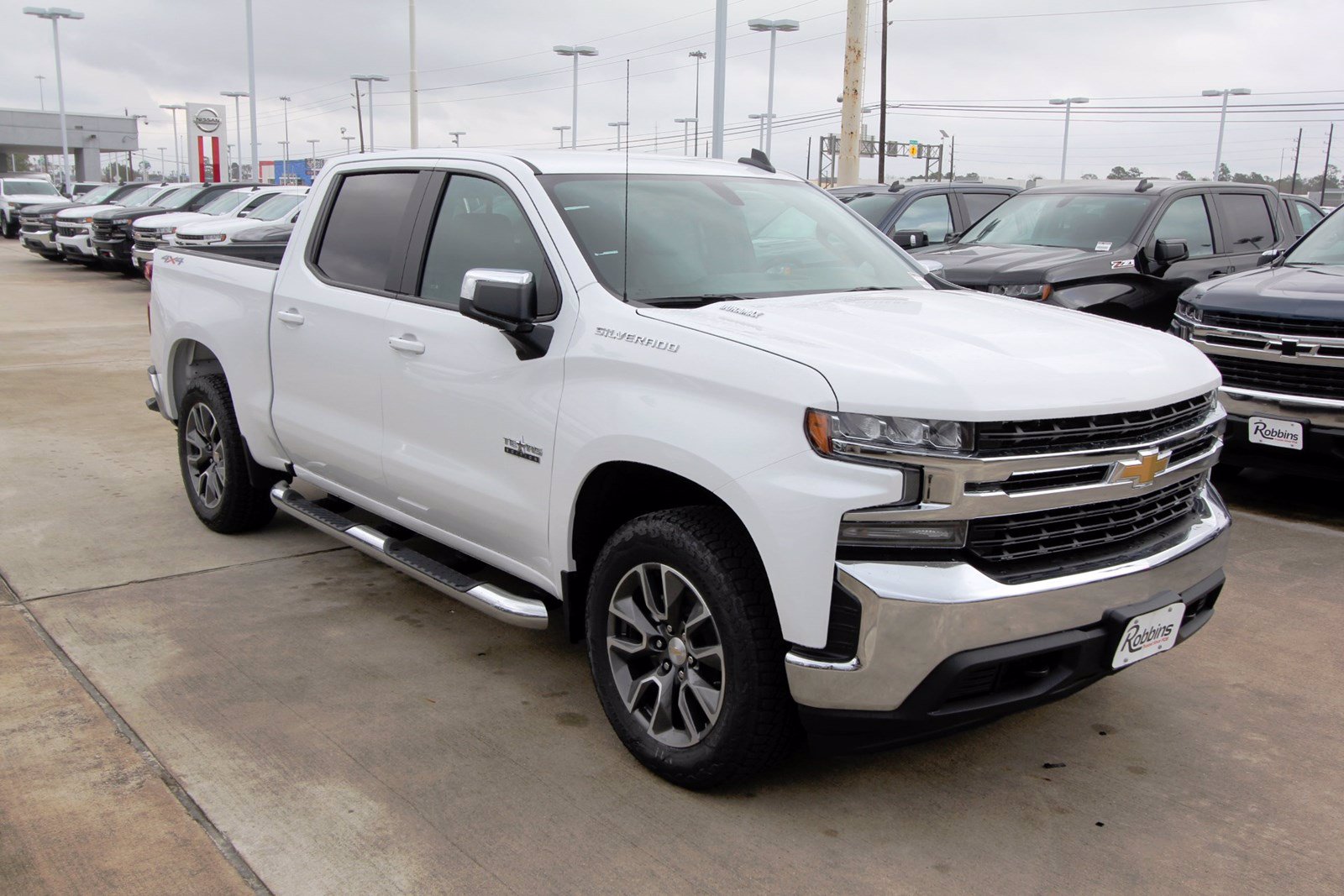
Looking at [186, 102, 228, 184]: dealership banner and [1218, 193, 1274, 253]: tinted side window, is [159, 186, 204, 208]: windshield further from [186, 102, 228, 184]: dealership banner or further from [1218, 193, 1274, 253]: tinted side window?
[1218, 193, 1274, 253]: tinted side window

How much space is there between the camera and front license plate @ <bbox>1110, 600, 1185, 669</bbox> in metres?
3.12

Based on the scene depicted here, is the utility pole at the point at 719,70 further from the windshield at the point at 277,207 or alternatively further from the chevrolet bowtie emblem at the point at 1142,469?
the chevrolet bowtie emblem at the point at 1142,469

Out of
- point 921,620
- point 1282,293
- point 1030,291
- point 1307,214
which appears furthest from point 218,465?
point 1307,214

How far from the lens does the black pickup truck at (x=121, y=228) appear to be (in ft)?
70.2

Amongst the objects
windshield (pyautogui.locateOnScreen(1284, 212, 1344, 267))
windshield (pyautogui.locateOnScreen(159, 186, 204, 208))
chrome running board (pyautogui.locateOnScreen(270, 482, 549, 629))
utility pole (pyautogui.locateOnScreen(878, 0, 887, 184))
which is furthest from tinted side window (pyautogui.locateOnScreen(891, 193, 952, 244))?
utility pole (pyautogui.locateOnScreen(878, 0, 887, 184))

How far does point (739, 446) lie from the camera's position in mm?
3014

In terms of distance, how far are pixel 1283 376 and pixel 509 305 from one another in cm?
480

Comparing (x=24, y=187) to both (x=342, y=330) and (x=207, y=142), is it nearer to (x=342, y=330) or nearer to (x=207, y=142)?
(x=207, y=142)

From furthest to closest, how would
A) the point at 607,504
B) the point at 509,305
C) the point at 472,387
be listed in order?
1. the point at 472,387
2. the point at 607,504
3. the point at 509,305

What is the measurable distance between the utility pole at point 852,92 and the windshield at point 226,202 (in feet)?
34.7

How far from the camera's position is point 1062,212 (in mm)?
9617

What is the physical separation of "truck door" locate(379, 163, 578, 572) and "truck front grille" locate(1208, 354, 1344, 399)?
4548 mm

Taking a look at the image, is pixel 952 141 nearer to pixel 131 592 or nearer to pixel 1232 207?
pixel 1232 207

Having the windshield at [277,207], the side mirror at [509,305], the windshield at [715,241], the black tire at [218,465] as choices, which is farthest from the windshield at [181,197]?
the side mirror at [509,305]
